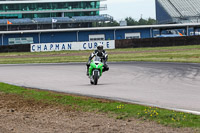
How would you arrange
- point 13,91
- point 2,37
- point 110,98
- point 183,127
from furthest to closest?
1. point 2,37
2. point 13,91
3. point 110,98
4. point 183,127

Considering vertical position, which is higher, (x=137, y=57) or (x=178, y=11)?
(x=178, y=11)

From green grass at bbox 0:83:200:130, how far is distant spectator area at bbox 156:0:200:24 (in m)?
67.7

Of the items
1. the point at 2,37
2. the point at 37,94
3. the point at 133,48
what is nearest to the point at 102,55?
the point at 37,94

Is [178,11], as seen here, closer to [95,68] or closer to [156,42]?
[156,42]

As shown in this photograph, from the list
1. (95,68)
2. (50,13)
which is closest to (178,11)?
(50,13)

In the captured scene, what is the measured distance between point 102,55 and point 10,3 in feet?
226

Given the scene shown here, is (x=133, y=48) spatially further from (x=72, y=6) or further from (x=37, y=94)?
(x=72, y=6)

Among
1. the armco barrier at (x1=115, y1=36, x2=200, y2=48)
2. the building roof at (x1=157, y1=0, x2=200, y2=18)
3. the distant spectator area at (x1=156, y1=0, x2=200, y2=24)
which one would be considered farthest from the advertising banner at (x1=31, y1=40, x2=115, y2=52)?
the building roof at (x1=157, y1=0, x2=200, y2=18)

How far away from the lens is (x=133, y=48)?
4569 cm

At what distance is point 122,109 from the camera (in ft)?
28.6

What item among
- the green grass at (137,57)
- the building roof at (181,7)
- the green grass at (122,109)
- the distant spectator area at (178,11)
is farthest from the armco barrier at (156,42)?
the building roof at (181,7)

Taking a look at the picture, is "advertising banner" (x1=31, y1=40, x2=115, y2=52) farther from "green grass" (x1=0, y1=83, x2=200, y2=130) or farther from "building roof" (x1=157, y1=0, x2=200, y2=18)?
"building roof" (x1=157, y1=0, x2=200, y2=18)

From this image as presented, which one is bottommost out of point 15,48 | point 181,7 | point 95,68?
point 95,68

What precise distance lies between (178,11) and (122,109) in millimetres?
75715
